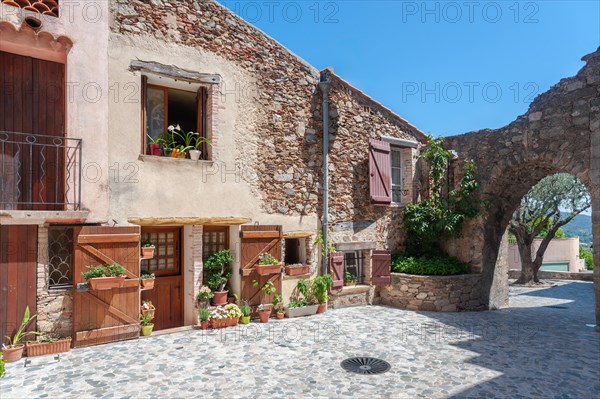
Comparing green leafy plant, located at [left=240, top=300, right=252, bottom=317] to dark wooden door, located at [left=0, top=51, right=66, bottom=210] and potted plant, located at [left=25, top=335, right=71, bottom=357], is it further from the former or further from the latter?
A: dark wooden door, located at [left=0, top=51, right=66, bottom=210]

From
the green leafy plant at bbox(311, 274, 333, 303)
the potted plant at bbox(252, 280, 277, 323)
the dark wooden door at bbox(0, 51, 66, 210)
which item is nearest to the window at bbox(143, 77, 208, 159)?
the dark wooden door at bbox(0, 51, 66, 210)

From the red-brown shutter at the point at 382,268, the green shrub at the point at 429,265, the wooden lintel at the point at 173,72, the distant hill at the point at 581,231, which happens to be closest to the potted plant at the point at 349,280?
the red-brown shutter at the point at 382,268

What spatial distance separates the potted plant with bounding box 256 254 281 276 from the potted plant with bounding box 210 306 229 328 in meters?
1.12

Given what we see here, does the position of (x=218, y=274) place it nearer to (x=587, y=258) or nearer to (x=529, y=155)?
(x=529, y=155)

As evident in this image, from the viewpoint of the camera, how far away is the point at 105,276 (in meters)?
6.55

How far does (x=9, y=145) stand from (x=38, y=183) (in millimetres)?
765

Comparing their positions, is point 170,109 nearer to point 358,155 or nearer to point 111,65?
point 111,65

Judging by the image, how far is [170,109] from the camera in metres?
8.77

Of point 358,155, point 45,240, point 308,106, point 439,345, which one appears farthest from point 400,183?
point 45,240

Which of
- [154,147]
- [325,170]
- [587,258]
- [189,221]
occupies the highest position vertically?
[154,147]

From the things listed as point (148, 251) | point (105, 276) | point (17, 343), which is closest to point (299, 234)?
point (148, 251)

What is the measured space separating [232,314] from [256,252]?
141 cm

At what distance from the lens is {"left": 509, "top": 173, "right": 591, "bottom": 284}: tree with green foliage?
16547 millimetres

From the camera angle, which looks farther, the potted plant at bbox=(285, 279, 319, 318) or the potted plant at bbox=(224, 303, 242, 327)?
the potted plant at bbox=(285, 279, 319, 318)
